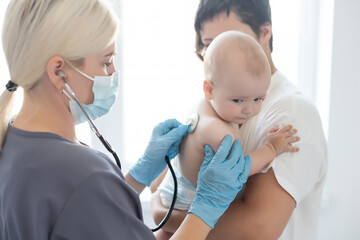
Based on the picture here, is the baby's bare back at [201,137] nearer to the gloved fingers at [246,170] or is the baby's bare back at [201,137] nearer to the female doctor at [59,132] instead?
the gloved fingers at [246,170]

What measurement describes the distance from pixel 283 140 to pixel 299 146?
0.06 meters

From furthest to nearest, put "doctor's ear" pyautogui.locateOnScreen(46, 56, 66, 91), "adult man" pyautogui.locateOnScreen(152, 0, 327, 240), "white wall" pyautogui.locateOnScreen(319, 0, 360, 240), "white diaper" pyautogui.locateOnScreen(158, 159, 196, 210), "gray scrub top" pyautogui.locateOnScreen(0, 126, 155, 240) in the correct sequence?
"white wall" pyautogui.locateOnScreen(319, 0, 360, 240), "white diaper" pyautogui.locateOnScreen(158, 159, 196, 210), "adult man" pyautogui.locateOnScreen(152, 0, 327, 240), "doctor's ear" pyautogui.locateOnScreen(46, 56, 66, 91), "gray scrub top" pyautogui.locateOnScreen(0, 126, 155, 240)

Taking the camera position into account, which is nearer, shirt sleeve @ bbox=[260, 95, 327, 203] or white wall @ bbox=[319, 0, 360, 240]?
shirt sleeve @ bbox=[260, 95, 327, 203]

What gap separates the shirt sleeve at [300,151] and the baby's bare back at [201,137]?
0.15m

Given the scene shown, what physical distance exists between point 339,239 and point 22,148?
2.23 metres

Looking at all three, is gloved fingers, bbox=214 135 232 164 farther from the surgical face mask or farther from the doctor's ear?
the doctor's ear

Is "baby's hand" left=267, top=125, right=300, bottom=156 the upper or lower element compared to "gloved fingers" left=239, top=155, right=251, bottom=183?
upper

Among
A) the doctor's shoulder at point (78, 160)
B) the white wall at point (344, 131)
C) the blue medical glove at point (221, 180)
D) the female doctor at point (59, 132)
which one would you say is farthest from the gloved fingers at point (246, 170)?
the white wall at point (344, 131)

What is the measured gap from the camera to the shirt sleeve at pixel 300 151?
1.26 metres

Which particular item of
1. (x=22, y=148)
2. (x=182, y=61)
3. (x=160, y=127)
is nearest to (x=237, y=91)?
(x=160, y=127)

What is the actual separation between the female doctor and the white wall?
1577 mm

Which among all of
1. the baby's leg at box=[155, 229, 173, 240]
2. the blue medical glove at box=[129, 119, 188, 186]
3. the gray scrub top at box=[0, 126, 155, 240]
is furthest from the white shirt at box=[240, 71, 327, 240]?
the gray scrub top at box=[0, 126, 155, 240]

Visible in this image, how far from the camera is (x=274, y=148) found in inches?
50.7

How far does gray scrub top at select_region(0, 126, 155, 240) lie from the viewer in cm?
95
